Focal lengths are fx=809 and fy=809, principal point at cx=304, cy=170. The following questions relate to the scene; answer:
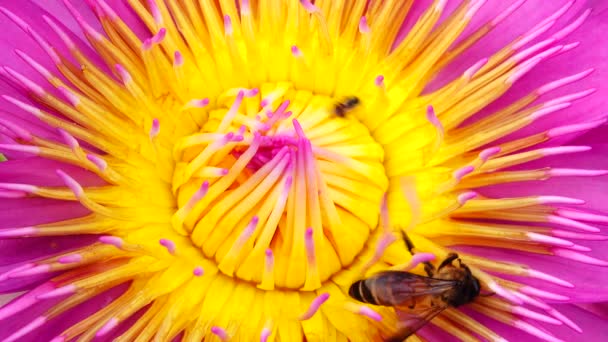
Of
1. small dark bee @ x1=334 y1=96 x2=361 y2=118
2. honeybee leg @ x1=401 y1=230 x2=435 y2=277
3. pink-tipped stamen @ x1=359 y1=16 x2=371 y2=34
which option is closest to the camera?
honeybee leg @ x1=401 y1=230 x2=435 y2=277

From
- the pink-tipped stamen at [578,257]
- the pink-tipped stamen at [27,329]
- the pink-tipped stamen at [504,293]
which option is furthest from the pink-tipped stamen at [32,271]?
the pink-tipped stamen at [578,257]

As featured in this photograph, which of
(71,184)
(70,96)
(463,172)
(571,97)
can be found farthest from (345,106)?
(71,184)

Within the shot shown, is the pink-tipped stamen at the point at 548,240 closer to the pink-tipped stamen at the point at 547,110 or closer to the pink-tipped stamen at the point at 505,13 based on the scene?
the pink-tipped stamen at the point at 547,110

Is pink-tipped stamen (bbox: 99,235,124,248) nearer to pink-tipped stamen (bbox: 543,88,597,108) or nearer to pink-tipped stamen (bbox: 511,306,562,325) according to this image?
pink-tipped stamen (bbox: 511,306,562,325)

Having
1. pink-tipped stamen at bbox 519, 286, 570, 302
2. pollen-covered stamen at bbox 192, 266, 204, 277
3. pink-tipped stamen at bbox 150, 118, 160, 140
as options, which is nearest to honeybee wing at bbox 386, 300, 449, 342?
pink-tipped stamen at bbox 519, 286, 570, 302

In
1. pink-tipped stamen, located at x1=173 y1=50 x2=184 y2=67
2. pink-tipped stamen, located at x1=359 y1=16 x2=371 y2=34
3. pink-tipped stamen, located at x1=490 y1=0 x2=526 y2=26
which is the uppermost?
pink-tipped stamen, located at x1=490 y1=0 x2=526 y2=26

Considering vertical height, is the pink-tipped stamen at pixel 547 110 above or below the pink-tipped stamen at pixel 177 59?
below

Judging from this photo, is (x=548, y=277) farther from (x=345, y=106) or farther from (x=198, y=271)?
(x=198, y=271)
